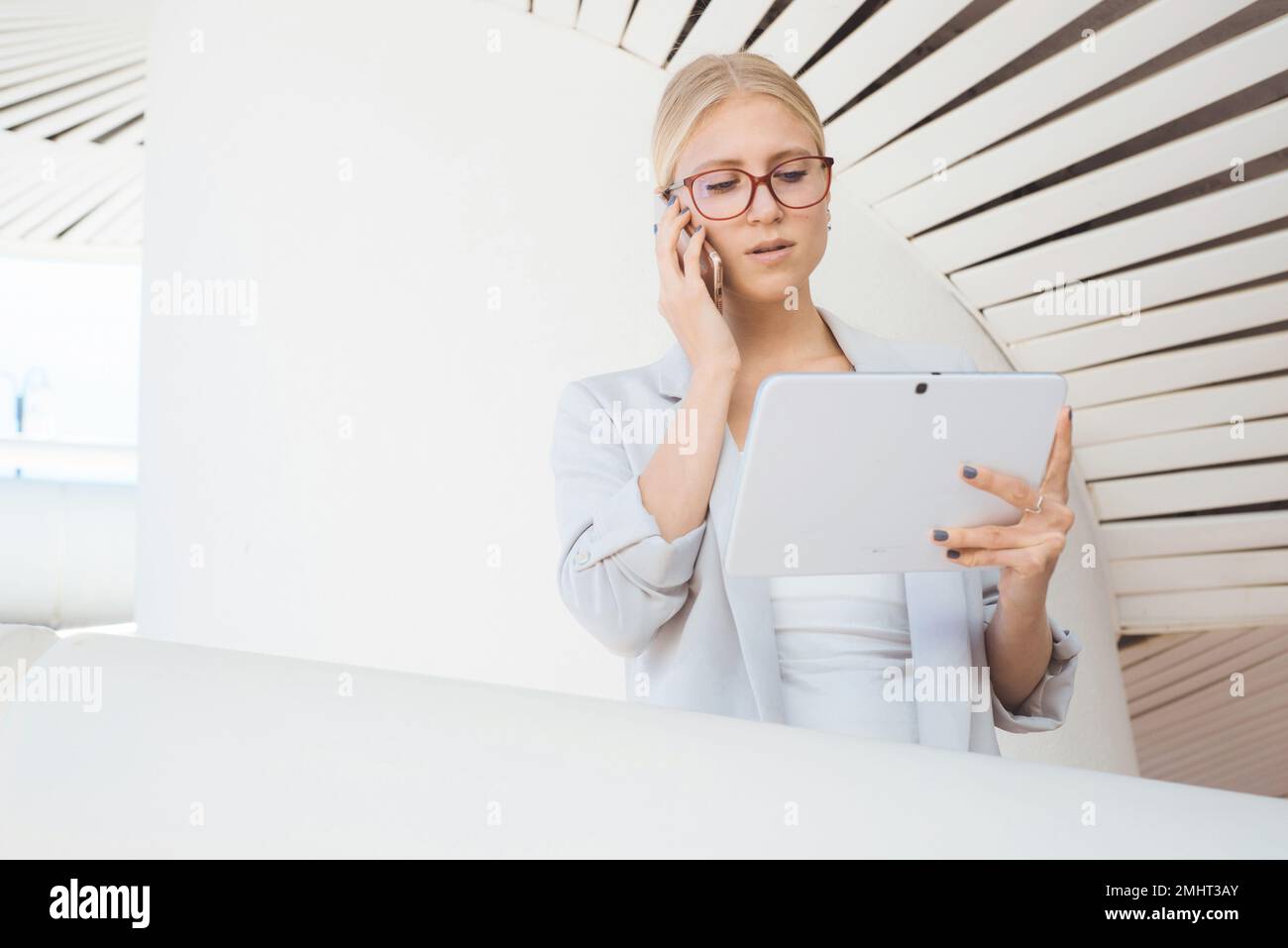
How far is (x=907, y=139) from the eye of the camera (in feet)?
10.8

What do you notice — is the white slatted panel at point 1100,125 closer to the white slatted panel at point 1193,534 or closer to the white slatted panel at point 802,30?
the white slatted panel at point 802,30

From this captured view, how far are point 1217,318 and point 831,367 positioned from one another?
2.12 m

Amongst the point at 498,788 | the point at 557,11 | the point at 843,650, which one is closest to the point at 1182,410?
the point at 557,11

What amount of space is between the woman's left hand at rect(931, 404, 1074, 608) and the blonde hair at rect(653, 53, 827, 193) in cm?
53

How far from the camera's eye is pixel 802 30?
10.4ft

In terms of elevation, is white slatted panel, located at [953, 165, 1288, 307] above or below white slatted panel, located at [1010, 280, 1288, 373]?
above

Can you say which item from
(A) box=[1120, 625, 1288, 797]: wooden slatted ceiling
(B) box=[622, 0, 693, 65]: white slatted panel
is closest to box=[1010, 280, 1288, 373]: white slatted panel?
(B) box=[622, 0, 693, 65]: white slatted panel

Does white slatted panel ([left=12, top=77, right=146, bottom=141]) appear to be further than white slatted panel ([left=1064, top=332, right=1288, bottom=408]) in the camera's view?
Yes

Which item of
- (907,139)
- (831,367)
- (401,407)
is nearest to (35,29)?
(401,407)

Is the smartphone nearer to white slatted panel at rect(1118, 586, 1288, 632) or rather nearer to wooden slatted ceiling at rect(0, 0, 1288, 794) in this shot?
wooden slatted ceiling at rect(0, 0, 1288, 794)

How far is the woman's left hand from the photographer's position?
127 cm

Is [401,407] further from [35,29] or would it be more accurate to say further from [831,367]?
[35,29]

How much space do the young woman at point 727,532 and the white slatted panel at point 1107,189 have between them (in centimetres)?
161

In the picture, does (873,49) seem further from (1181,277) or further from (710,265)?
(710,265)
